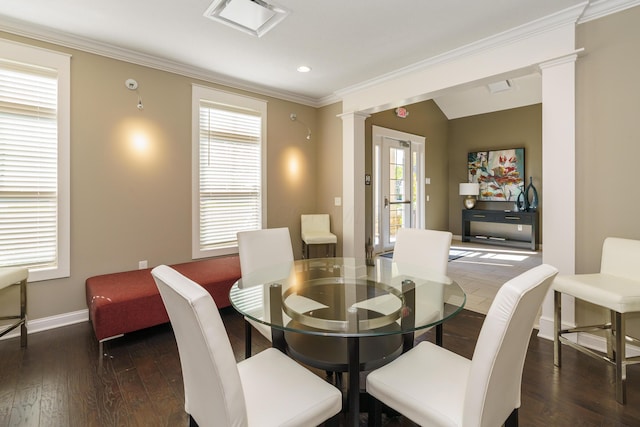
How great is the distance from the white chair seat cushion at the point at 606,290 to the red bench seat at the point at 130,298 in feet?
8.80

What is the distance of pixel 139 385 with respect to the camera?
2.00m

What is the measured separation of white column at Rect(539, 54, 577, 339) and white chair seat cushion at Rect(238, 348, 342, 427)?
2.23 m

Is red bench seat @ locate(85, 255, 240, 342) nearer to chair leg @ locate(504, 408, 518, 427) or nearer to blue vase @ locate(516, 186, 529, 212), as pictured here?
chair leg @ locate(504, 408, 518, 427)

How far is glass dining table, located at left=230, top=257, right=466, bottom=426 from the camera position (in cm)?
137

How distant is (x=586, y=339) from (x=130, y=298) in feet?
11.6

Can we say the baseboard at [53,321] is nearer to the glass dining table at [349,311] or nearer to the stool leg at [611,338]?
the glass dining table at [349,311]

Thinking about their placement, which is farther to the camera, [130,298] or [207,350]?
[130,298]

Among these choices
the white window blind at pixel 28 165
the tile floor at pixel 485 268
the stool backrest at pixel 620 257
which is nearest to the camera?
the stool backrest at pixel 620 257

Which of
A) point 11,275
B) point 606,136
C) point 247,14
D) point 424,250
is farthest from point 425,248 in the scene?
point 11,275

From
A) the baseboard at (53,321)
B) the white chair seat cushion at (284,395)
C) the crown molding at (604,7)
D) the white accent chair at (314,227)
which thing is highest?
the crown molding at (604,7)

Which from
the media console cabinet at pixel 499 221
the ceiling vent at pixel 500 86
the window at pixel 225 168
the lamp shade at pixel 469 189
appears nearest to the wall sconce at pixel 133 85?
the window at pixel 225 168

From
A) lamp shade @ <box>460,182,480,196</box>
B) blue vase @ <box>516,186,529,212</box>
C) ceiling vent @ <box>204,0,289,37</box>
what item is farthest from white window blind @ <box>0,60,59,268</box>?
blue vase @ <box>516,186,529,212</box>

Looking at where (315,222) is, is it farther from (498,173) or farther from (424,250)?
(498,173)

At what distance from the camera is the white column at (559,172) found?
2443 mm
